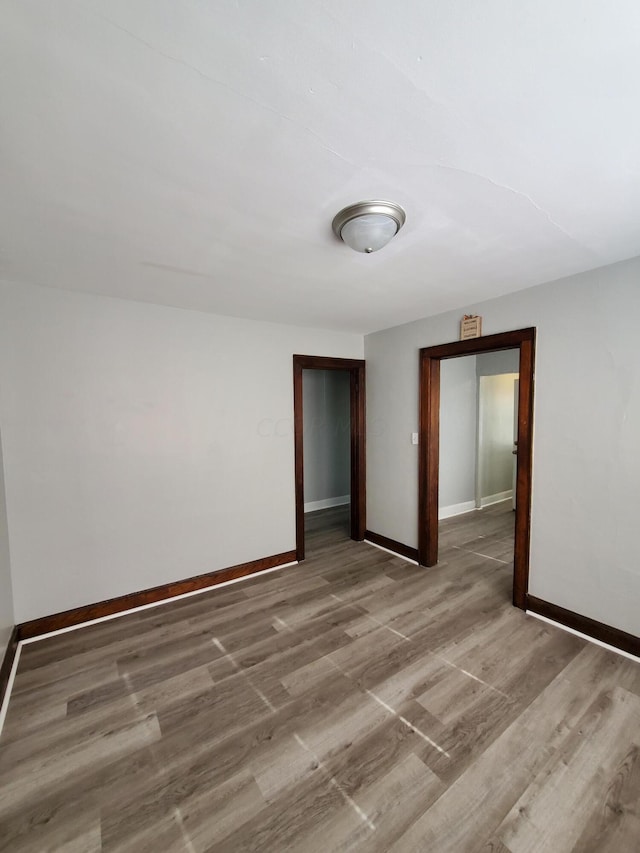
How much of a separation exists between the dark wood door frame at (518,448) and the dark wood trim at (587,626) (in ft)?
0.35

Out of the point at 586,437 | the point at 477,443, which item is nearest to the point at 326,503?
the point at 477,443

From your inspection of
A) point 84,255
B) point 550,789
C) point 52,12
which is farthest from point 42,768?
point 52,12

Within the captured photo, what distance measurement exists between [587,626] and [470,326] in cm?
231

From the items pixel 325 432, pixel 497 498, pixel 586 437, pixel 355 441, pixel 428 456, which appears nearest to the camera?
pixel 586 437

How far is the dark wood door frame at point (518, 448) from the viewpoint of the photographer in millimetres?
2555

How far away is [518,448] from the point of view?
8.57 ft

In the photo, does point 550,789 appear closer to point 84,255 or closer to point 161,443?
point 161,443

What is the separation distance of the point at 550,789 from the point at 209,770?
1.41 meters

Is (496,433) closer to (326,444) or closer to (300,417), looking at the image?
(326,444)

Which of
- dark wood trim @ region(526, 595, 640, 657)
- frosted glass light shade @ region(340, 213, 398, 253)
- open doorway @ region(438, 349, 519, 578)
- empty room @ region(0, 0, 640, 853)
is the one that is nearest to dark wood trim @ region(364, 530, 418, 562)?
empty room @ region(0, 0, 640, 853)

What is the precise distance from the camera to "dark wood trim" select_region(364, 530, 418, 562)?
3545 mm

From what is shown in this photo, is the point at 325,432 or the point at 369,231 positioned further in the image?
the point at 325,432

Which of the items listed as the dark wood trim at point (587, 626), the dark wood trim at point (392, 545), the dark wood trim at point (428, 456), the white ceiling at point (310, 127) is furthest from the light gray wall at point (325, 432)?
the white ceiling at point (310, 127)

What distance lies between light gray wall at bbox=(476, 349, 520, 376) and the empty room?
1.97 meters
